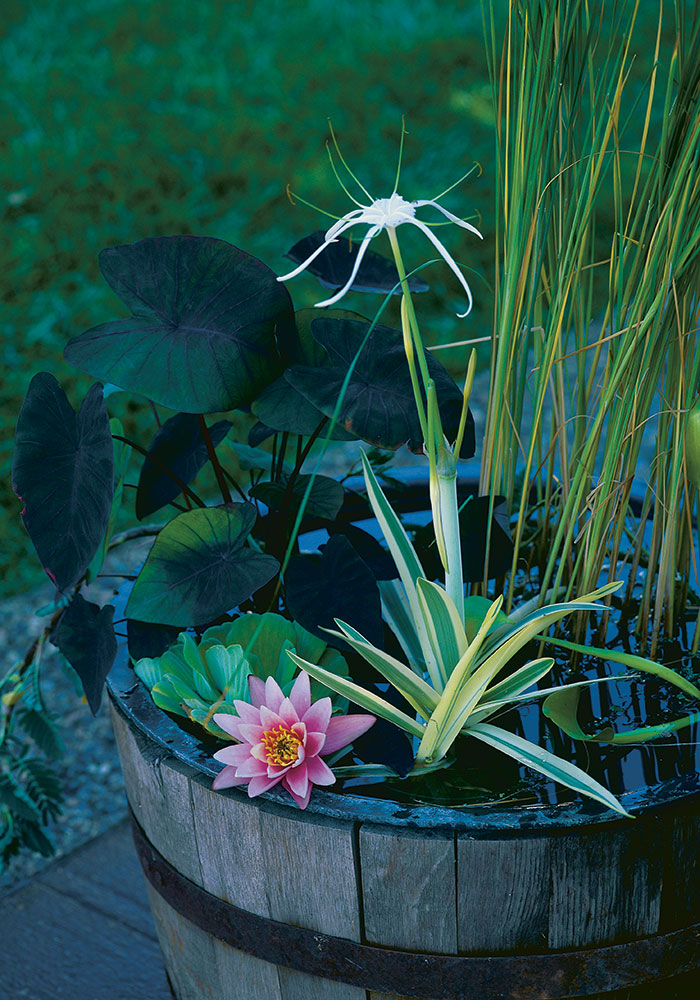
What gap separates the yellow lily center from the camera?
2.35 feet

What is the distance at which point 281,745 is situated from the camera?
2.37ft

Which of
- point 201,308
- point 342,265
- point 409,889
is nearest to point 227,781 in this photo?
point 409,889

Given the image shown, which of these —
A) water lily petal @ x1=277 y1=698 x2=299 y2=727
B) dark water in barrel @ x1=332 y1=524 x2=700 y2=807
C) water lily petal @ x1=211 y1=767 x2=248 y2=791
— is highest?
water lily petal @ x1=277 y1=698 x2=299 y2=727

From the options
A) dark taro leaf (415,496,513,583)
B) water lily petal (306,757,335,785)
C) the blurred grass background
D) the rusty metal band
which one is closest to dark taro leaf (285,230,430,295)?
dark taro leaf (415,496,513,583)

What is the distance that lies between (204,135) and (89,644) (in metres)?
2.97

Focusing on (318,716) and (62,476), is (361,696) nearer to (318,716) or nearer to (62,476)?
(318,716)

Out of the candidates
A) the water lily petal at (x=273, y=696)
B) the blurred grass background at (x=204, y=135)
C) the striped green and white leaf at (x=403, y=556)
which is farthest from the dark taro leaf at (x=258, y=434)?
the blurred grass background at (x=204, y=135)

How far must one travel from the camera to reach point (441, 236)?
3211mm

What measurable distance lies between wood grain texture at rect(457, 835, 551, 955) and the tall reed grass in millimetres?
270

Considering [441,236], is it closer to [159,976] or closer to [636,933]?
[159,976]

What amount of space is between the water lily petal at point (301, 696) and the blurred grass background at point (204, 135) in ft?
5.21

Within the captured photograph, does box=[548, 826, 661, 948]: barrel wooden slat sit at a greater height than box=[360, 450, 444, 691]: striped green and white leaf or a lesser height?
lesser

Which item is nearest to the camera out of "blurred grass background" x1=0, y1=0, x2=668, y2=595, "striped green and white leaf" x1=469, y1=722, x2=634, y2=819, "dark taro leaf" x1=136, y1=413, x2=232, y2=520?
"striped green and white leaf" x1=469, y1=722, x2=634, y2=819

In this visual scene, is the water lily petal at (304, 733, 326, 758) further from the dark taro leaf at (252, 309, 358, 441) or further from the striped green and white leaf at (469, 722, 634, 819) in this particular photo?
the dark taro leaf at (252, 309, 358, 441)
